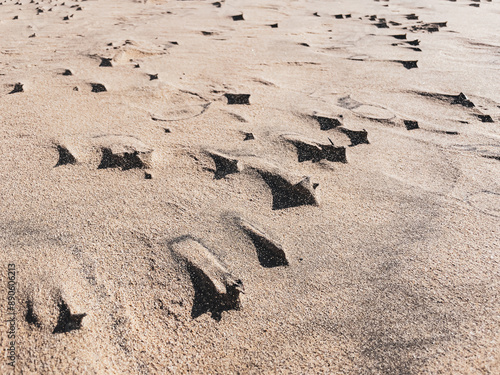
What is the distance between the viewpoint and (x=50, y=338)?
2.80 ft

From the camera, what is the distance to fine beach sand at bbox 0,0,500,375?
0.87 m

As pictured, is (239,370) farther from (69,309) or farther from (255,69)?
(255,69)

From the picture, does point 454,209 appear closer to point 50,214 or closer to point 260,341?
point 260,341

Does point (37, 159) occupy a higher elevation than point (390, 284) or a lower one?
higher

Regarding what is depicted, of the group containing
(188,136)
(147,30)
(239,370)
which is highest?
(147,30)

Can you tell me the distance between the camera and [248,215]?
4.01 ft

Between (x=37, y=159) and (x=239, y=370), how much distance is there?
43.9 inches

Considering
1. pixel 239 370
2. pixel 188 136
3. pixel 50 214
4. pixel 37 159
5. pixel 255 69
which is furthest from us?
pixel 255 69

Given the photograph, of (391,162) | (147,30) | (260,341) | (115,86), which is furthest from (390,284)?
(147,30)

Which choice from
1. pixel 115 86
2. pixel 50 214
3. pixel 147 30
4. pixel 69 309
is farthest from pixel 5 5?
pixel 69 309

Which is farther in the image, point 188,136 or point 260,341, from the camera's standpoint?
point 188,136

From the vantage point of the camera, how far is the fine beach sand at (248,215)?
0.87m

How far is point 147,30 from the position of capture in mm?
3164

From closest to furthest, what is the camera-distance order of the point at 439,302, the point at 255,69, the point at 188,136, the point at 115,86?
the point at 439,302 < the point at 188,136 < the point at 115,86 < the point at 255,69
